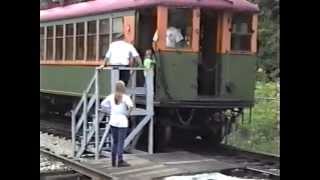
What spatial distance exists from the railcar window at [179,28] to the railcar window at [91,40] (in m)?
1.84

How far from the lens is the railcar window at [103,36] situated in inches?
397

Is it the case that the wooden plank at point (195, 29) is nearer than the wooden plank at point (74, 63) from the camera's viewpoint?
Yes

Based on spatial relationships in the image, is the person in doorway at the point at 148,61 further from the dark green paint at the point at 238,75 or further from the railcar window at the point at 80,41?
the railcar window at the point at 80,41

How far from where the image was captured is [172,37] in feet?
30.2

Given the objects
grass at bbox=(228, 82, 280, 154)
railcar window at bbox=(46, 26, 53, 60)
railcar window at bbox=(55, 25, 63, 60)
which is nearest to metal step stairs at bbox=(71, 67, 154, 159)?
grass at bbox=(228, 82, 280, 154)

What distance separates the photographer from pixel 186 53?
365 inches

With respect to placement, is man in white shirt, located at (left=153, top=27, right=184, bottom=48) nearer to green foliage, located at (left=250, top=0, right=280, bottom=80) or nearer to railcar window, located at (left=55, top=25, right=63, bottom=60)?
railcar window, located at (left=55, top=25, right=63, bottom=60)

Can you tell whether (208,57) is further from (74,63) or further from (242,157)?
(74,63)

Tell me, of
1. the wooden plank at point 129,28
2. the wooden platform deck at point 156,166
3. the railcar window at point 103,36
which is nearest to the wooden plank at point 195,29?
the wooden plank at point 129,28

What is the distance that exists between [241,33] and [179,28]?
1.22 m

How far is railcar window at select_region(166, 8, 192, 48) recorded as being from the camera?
9.17 m

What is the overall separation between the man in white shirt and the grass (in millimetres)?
2366
